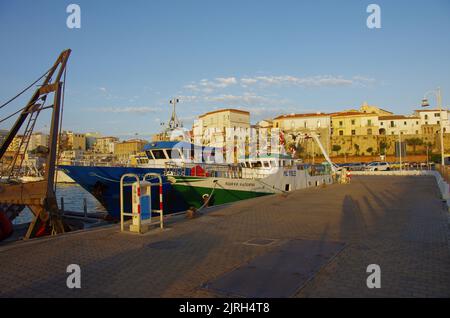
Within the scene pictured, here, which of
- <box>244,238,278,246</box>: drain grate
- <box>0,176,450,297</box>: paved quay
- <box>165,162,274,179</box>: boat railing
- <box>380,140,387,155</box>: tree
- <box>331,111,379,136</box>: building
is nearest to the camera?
<box>0,176,450,297</box>: paved quay

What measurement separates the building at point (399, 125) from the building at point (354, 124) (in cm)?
266

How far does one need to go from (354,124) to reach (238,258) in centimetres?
9549

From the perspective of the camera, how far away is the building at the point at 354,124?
9312 cm

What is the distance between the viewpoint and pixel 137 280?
531 cm

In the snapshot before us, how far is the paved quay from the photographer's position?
4.93 metres

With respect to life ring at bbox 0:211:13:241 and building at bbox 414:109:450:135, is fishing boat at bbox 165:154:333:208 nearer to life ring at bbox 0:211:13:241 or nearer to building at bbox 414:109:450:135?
life ring at bbox 0:211:13:241

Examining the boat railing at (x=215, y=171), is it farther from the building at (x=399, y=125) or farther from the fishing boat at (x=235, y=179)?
the building at (x=399, y=125)

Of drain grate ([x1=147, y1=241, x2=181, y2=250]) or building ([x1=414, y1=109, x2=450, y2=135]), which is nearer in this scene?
drain grate ([x1=147, y1=241, x2=181, y2=250])

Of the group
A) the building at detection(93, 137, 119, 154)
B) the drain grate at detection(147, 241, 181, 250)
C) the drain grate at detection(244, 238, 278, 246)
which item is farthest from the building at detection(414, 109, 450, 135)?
the building at detection(93, 137, 119, 154)

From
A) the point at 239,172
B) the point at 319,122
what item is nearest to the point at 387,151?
the point at 319,122

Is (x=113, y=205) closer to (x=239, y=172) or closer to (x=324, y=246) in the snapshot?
(x=239, y=172)

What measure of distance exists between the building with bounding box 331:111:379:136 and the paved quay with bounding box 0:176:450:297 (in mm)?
88669

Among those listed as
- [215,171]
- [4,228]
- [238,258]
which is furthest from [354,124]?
[238,258]

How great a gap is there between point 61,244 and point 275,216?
259 inches
